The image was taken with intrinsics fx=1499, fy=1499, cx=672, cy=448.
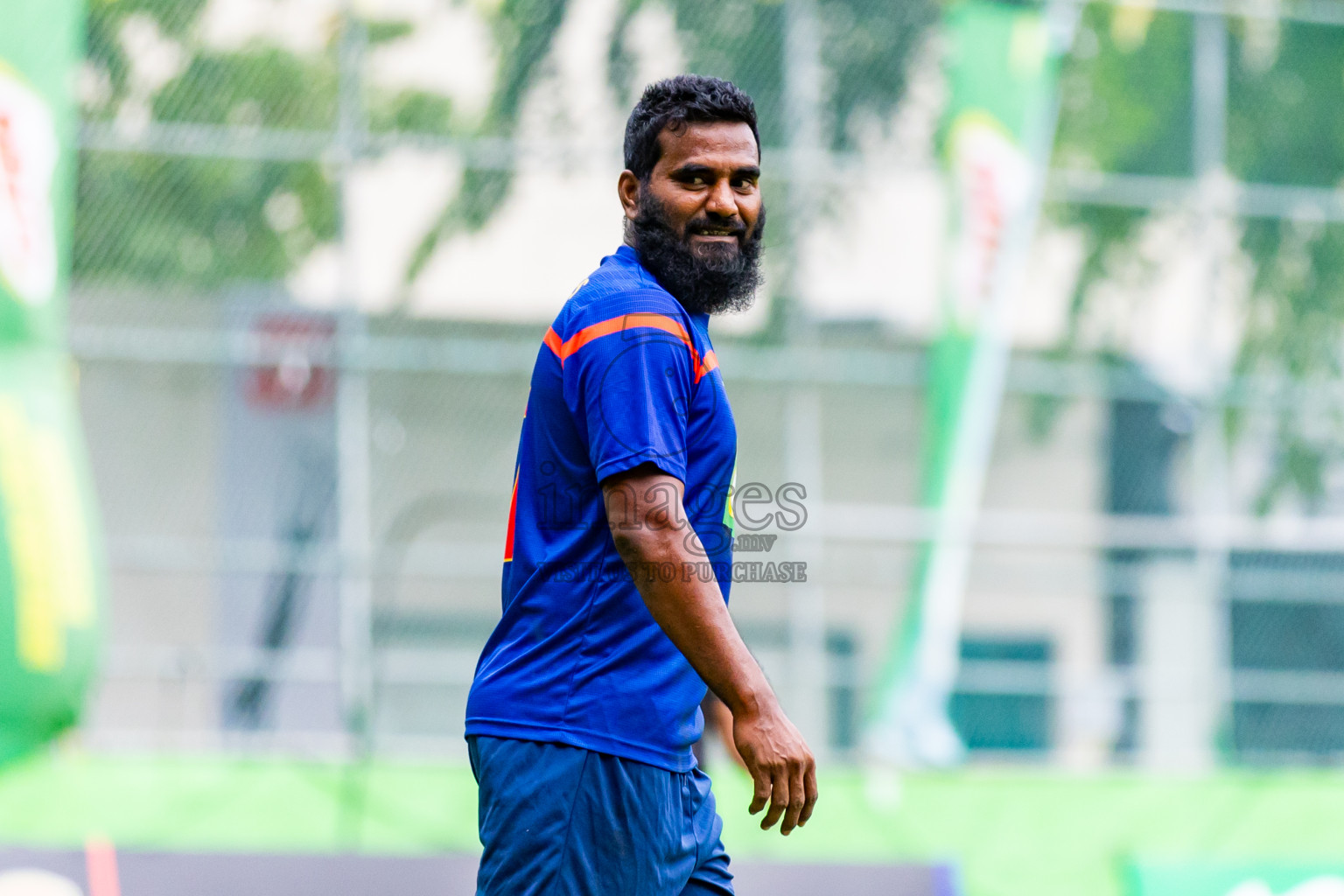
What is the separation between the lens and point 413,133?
9.99 m

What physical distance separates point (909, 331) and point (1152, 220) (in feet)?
6.63

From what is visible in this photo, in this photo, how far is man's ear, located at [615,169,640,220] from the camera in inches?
106

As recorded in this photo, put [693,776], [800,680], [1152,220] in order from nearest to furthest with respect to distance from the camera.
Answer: [693,776] → [800,680] → [1152,220]

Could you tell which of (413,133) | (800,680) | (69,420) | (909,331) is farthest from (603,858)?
(909,331)

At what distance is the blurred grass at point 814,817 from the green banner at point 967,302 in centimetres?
268

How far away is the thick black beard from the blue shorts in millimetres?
798

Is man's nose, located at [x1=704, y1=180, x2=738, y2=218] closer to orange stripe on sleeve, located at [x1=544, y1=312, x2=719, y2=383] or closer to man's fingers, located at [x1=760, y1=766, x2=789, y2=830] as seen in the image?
orange stripe on sleeve, located at [x1=544, y1=312, x2=719, y2=383]

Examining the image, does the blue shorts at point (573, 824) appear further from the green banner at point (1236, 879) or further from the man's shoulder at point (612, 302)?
the green banner at point (1236, 879)

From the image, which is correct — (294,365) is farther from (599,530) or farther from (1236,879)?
(599,530)

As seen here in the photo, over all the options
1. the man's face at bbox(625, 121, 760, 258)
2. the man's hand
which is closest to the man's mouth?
the man's face at bbox(625, 121, 760, 258)

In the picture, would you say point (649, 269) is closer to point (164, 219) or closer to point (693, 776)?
point (693, 776)

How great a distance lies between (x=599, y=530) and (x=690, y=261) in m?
0.50

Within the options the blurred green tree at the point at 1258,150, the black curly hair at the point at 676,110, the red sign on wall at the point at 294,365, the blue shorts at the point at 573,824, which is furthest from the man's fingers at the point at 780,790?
the blurred green tree at the point at 1258,150

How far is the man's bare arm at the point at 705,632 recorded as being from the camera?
7.37ft
